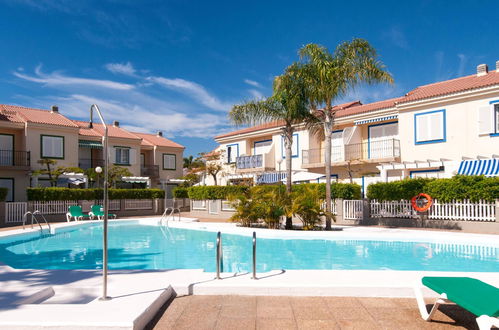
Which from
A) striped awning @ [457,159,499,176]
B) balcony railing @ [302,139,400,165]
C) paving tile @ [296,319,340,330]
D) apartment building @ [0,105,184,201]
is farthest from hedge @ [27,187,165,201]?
paving tile @ [296,319,340,330]

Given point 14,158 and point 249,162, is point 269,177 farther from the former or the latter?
point 14,158

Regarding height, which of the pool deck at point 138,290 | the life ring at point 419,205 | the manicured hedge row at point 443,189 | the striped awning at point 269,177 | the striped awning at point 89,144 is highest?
the striped awning at point 89,144

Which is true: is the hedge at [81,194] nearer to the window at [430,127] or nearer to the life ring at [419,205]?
the window at [430,127]

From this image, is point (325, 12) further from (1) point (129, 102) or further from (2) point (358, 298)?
(2) point (358, 298)

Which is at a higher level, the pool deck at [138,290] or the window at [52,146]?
the window at [52,146]

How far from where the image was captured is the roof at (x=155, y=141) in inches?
1742

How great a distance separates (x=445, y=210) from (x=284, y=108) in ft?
29.1

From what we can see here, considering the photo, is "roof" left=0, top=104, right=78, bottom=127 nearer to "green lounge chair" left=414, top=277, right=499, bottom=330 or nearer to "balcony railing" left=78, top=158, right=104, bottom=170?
"balcony railing" left=78, top=158, right=104, bottom=170

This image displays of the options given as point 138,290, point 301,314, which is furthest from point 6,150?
point 301,314

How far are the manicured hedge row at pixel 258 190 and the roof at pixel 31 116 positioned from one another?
12.3 m

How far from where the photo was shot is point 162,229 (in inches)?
806

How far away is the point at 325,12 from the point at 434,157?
35.5 feet

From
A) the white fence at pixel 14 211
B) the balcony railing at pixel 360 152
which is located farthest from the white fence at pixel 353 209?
the white fence at pixel 14 211

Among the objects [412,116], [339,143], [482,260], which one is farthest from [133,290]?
[339,143]
